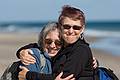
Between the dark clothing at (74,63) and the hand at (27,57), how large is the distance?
0.38ft

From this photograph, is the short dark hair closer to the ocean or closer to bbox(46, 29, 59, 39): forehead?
bbox(46, 29, 59, 39): forehead

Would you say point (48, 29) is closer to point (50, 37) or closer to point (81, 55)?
point (50, 37)

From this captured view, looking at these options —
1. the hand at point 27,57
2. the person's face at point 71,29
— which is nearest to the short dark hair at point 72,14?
the person's face at point 71,29

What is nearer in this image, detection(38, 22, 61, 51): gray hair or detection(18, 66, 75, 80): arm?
detection(18, 66, 75, 80): arm

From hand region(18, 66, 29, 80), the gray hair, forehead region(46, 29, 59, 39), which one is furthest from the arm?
forehead region(46, 29, 59, 39)

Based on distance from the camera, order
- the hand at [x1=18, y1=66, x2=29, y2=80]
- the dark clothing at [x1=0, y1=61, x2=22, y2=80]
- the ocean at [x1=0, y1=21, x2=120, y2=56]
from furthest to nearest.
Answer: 1. the ocean at [x1=0, y1=21, x2=120, y2=56]
2. the dark clothing at [x1=0, y1=61, x2=22, y2=80]
3. the hand at [x1=18, y1=66, x2=29, y2=80]

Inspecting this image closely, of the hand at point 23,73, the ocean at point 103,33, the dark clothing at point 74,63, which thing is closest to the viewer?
the dark clothing at point 74,63

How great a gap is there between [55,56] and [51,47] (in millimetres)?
101

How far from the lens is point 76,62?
510 centimetres

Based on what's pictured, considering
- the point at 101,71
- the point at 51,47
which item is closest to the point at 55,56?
the point at 51,47

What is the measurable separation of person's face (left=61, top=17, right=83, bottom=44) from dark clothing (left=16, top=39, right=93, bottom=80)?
6 cm

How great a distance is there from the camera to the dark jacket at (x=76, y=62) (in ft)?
16.8

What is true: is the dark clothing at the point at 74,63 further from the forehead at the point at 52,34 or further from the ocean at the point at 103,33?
the ocean at the point at 103,33

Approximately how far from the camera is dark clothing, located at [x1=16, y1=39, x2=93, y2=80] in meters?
5.11
